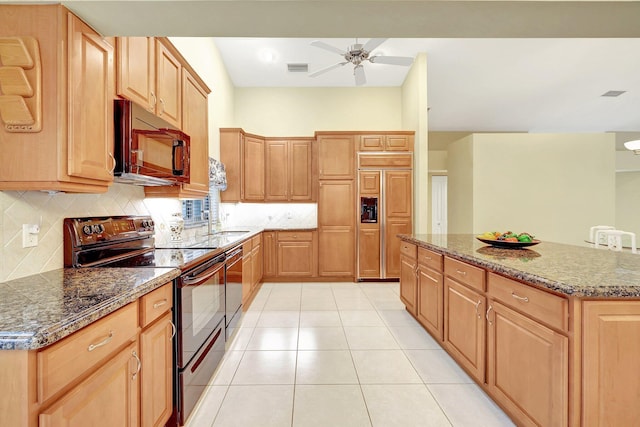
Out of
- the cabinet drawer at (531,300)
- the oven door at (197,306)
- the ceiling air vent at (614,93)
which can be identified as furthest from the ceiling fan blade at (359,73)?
the ceiling air vent at (614,93)

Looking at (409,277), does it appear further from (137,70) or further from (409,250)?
(137,70)

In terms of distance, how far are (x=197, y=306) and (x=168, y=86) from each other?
1761 millimetres

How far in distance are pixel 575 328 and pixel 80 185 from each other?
96.9 inches

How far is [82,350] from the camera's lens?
1.00 m

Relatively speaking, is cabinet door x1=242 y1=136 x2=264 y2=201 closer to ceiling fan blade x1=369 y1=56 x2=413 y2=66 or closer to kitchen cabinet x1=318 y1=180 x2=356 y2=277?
kitchen cabinet x1=318 y1=180 x2=356 y2=277

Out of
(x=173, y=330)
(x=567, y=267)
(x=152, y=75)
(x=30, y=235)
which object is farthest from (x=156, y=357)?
(x=567, y=267)

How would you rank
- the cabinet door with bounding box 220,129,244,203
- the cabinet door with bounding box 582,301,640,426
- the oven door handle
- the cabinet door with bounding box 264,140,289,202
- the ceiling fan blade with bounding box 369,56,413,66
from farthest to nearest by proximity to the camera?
the cabinet door with bounding box 264,140,289,202 < the cabinet door with bounding box 220,129,244,203 < the ceiling fan blade with bounding box 369,56,413,66 < the oven door handle < the cabinet door with bounding box 582,301,640,426

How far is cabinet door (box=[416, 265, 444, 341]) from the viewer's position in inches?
103

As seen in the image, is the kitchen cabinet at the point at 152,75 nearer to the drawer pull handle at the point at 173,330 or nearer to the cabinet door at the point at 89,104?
the cabinet door at the point at 89,104

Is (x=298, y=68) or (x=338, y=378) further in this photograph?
(x=298, y=68)

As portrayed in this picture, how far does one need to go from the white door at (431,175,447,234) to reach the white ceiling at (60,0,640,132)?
1.52m

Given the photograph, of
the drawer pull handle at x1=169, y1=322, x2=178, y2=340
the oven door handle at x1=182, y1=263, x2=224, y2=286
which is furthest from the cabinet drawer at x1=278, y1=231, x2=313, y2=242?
the drawer pull handle at x1=169, y1=322, x2=178, y2=340

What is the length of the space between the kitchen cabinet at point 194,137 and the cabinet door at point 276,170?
2056mm

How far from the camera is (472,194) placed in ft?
21.1
